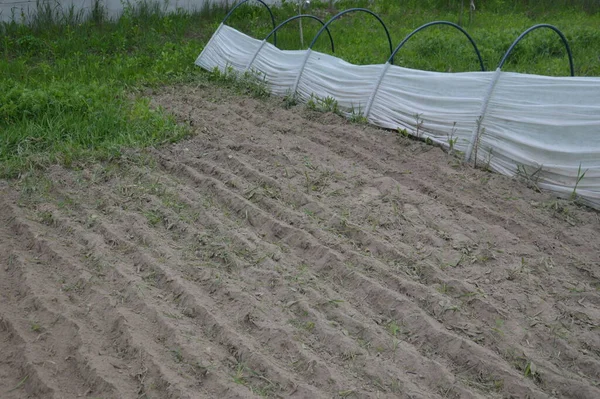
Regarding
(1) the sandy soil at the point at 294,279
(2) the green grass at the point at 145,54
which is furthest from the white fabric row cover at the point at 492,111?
(2) the green grass at the point at 145,54

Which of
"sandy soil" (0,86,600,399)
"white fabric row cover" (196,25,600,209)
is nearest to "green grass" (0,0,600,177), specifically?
"sandy soil" (0,86,600,399)

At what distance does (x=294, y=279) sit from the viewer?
13.8 feet

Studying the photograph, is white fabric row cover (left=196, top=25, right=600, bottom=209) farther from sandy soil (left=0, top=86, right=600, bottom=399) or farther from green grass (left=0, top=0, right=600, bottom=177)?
green grass (left=0, top=0, right=600, bottom=177)

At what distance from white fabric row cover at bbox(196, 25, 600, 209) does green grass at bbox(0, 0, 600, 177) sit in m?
1.28

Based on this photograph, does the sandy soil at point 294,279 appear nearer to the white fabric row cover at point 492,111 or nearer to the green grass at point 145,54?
the white fabric row cover at point 492,111

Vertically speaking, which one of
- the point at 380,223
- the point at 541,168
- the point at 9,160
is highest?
the point at 541,168

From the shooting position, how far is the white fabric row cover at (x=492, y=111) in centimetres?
521

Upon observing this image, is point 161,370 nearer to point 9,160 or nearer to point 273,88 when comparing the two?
point 9,160

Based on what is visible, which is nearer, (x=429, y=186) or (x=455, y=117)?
(x=429, y=186)

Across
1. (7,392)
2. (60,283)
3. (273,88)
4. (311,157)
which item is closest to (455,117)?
(311,157)

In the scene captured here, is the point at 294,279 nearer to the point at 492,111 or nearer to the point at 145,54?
the point at 492,111

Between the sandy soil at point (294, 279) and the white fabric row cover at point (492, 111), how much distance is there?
20cm

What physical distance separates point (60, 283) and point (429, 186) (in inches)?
111

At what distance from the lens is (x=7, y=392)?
3.36 meters
